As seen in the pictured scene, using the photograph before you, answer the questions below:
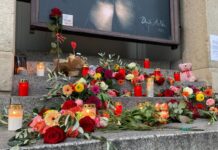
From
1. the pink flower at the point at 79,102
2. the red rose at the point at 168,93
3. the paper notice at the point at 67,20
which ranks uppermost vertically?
the paper notice at the point at 67,20

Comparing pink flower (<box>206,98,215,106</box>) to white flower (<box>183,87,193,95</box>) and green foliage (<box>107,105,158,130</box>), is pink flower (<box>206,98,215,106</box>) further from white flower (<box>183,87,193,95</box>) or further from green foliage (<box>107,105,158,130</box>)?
green foliage (<box>107,105,158,130</box>)

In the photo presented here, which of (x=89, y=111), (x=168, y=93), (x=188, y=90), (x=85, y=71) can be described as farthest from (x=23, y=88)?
(x=188, y=90)

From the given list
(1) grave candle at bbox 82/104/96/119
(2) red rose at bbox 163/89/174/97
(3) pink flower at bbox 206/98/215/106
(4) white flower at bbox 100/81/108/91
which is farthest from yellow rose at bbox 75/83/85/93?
(3) pink flower at bbox 206/98/215/106

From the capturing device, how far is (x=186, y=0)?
4.52 meters

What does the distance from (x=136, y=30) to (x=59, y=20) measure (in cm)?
122

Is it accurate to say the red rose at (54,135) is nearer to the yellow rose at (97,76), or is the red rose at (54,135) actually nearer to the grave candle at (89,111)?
the grave candle at (89,111)

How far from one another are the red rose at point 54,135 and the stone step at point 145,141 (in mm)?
31

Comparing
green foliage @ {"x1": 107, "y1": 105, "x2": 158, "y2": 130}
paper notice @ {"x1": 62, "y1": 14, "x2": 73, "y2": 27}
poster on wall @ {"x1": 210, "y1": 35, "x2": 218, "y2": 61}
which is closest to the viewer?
green foliage @ {"x1": 107, "y1": 105, "x2": 158, "y2": 130}

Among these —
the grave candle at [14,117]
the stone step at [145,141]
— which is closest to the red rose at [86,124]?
the stone step at [145,141]

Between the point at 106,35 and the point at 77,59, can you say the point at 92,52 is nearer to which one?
the point at 106,35

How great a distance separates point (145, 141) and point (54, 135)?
580 millimetres

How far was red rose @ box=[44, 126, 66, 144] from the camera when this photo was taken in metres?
1.53

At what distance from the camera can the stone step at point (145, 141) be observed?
1549 millimetres

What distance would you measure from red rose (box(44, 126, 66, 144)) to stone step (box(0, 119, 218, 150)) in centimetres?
3
